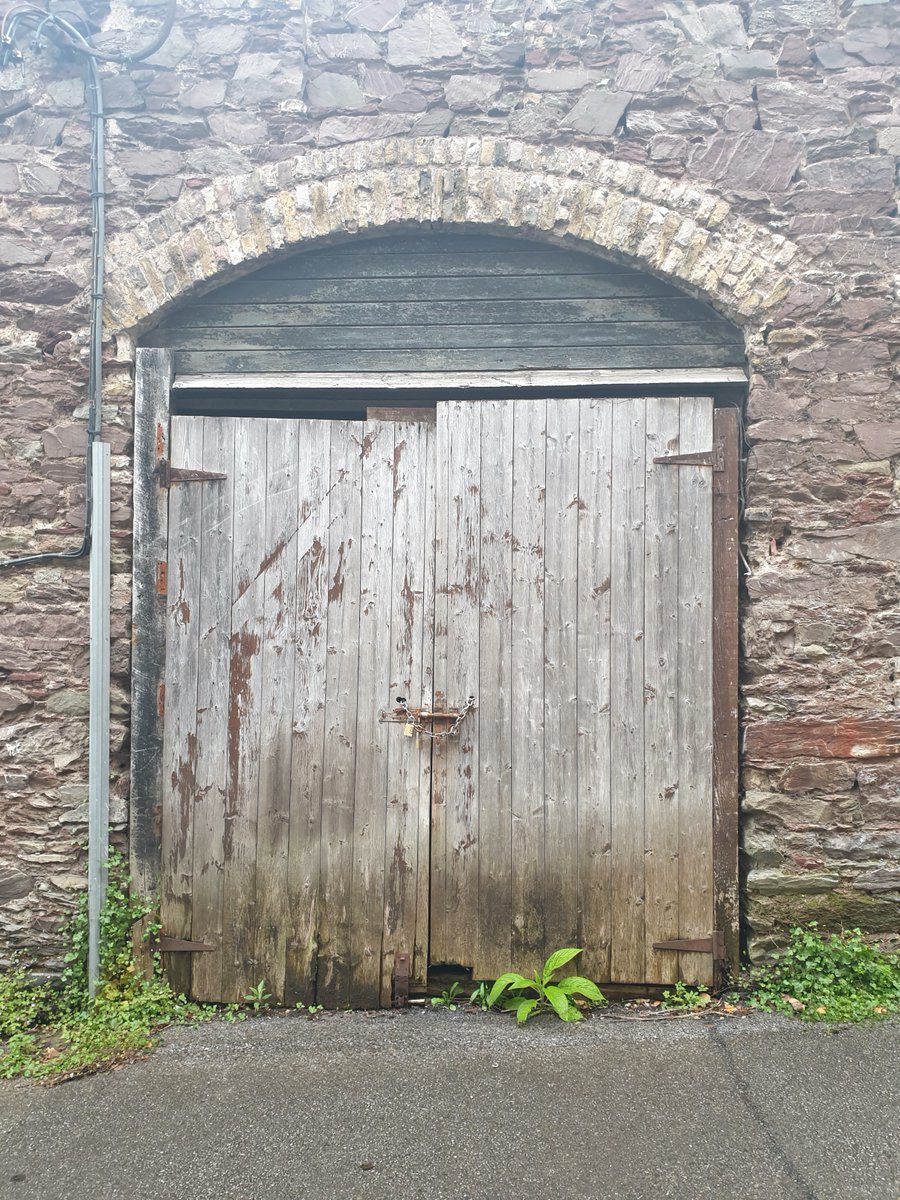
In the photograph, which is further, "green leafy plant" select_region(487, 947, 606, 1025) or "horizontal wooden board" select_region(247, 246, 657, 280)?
"horizontal wooden board" select_region(247, 246, 657, 280)

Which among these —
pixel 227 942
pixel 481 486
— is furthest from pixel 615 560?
pixel 227 942

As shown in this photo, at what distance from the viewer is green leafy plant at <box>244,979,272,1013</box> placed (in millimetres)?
3438

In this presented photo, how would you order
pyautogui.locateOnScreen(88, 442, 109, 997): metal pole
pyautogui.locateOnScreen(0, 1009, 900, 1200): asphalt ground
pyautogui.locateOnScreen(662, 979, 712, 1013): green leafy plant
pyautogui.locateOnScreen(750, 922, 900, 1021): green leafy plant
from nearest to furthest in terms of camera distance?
pyautogui.locateOnScreen(0, 1009, 900, 1200): asphalt ground, pyautogui.locateOnScreen(750, 922, 900, 1021): green leafy plant, pyautogui.locateOnScreen(662, 979, 712, 1013): green leafy plant, pyautogui.locateOnScreen(88, 442, 109, 997): metal pole

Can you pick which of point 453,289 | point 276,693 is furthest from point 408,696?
point 453,289

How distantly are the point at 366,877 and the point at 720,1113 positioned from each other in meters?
1.60

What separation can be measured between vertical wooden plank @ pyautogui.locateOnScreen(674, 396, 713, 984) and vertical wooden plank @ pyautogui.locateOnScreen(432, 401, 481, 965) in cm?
89

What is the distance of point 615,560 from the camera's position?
3486 millimetres

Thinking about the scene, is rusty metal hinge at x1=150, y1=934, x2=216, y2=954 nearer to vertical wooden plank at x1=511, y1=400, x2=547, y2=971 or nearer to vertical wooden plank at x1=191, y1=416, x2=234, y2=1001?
vertical wooden plank at x1=191, y1=416, x2=234, y2=1001

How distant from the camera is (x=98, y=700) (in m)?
3.44

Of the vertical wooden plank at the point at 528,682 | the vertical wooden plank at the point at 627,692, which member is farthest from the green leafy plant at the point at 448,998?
the vertical wooden plank at the point at 627,692

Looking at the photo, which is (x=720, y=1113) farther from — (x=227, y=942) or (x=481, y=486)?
(x=481, y=486)

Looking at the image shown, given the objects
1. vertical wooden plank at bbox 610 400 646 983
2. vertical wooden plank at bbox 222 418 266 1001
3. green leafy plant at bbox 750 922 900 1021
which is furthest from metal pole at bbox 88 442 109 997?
green leafy plant at bbox 750 922 900 1021

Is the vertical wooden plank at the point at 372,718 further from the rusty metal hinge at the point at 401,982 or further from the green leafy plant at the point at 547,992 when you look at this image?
the green leafy plant at the point at 547,992

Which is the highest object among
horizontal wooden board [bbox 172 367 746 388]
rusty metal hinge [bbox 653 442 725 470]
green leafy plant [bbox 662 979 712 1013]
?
horizontal wooden board [bbox 172 367 746 388]
